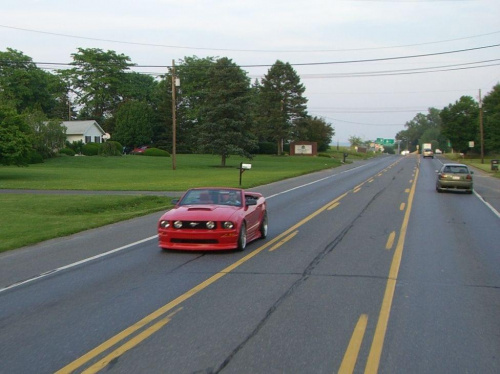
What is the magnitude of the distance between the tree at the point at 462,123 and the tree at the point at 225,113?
183 feet

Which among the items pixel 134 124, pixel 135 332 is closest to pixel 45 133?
pixel 134 124

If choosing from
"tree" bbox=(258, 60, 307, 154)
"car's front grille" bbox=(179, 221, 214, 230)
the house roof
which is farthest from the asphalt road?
"tree" bbox=(258, 60, 307, 154)

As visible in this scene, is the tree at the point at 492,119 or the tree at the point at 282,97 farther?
the tree at the point at 282,97

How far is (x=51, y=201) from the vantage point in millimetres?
22281

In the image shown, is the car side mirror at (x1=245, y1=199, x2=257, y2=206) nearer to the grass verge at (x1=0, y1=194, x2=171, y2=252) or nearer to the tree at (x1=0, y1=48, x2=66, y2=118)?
the grass verge at (x1=0, y1=194, x2=171, y2=252)

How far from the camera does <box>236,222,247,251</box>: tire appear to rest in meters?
11.6

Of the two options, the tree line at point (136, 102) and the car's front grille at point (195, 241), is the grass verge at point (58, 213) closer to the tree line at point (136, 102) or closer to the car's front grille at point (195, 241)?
the car's front grille at point (195, 241)

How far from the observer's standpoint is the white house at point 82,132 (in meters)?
83.8

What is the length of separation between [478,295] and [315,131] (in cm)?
10027

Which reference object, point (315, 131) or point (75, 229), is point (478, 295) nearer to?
point (75, 229)

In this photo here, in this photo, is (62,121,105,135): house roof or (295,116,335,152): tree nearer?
(62,121,105,135): house roof

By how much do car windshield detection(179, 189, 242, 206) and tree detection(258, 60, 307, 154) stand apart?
81908 millimetres

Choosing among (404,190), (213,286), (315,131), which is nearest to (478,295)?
(213,286)

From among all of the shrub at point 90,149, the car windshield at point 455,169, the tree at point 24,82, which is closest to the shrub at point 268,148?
the shrub at point 90,149
